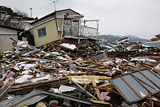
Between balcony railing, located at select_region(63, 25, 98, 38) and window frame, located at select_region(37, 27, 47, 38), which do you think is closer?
balcony railing, located at select_region(63, 25, 98, 38)

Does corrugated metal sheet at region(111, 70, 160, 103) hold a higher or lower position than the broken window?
lower

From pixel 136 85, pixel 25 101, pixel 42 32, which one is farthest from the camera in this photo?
pixel 42 32

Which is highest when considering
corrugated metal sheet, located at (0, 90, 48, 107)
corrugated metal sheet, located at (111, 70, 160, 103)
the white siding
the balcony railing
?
the balcony railing

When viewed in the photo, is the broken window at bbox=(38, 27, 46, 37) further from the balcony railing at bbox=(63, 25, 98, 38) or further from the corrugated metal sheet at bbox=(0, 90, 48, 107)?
the corrugated metal sheet at bbox=(0, 90, 48, 107)

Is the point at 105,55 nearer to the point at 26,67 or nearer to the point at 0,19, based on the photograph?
the point at 26,67

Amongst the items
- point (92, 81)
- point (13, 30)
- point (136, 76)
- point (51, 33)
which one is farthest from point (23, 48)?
point (136, 76)

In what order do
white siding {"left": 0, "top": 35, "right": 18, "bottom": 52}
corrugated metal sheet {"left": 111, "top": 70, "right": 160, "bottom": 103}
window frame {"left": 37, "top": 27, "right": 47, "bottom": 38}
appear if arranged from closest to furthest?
corrugated metal sheet {"left": 111, "top": 70, "right": 160, "bottom": 103}, white siding {"left": 0, "top": 35, "right": 18, "bottom": 52}, window frame {"left": 37, "top": 27, "right": 47, "bottom": 38}

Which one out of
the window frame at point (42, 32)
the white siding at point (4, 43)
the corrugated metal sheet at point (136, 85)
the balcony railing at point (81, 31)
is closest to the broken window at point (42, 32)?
the window frame at point (42, 32)

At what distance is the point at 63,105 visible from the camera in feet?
8.55

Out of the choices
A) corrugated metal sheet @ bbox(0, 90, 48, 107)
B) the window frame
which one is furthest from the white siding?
corrugated metal sheet @ bbox(0, 90, 48, 107)

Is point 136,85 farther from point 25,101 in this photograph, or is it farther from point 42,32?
point 42,32

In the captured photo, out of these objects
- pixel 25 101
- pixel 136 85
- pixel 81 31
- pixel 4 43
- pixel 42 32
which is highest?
pixel 42 32

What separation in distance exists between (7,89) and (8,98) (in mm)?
230

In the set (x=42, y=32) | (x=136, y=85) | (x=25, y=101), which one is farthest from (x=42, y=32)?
(x=136, y=85)
